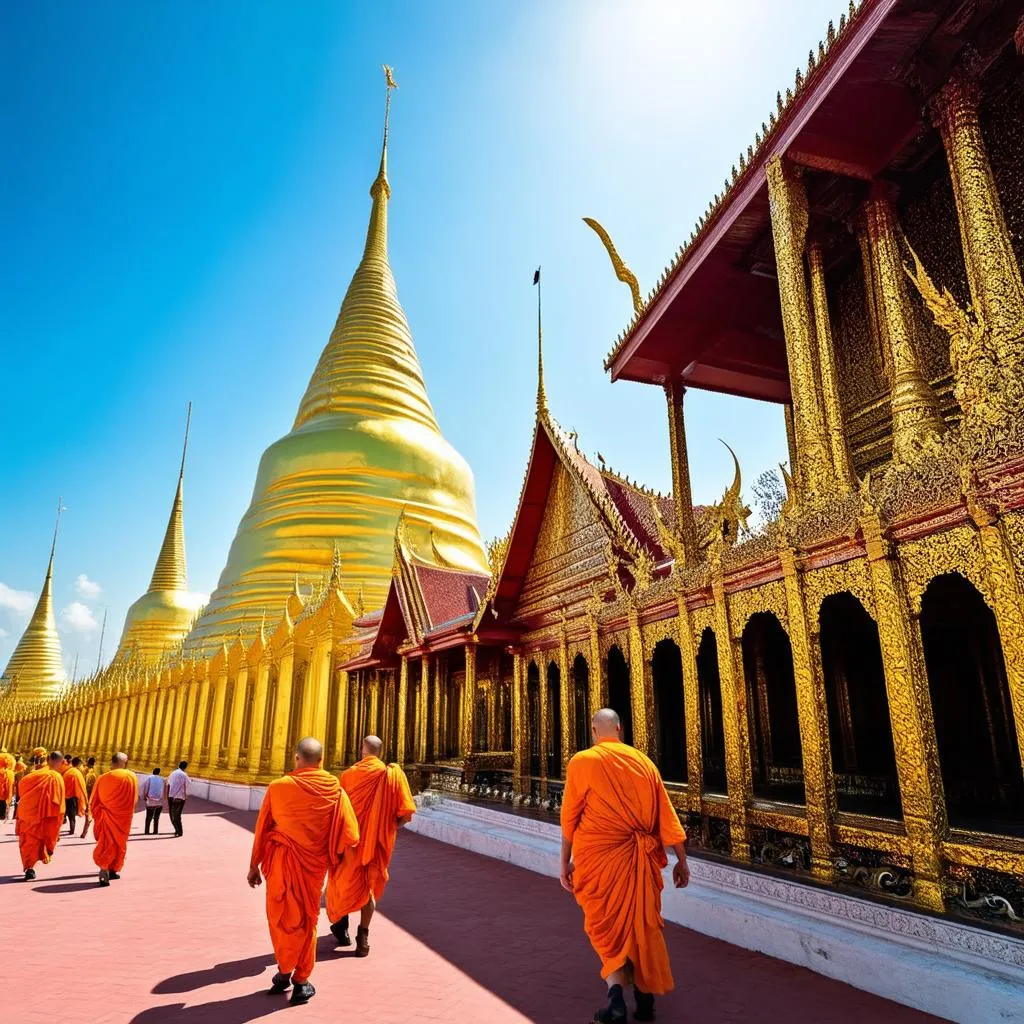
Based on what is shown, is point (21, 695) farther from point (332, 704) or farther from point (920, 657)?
point (920, 657)

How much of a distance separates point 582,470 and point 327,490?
594 inches

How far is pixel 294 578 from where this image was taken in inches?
853

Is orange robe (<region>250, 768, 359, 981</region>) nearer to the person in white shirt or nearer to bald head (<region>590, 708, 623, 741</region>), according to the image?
bald head (<region>590, 708, 623, 741</region>)

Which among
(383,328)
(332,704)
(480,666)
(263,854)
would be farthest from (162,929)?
(383,328)

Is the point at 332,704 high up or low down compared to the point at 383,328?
down

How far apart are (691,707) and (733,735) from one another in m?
0.70

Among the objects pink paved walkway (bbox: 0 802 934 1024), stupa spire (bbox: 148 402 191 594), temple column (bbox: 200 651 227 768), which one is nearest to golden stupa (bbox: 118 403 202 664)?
stupa spire (bbox: 148 402 191 594)

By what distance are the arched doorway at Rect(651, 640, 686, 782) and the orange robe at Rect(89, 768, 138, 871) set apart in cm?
654

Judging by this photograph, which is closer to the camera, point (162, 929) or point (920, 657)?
point (920, 657)

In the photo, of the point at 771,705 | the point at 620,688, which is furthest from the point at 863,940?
the point at 620,688

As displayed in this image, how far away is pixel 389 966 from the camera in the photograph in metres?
4.56

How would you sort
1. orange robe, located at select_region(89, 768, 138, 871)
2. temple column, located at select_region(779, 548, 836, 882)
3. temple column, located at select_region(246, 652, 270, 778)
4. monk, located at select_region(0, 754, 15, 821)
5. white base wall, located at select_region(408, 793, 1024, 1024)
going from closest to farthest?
white base wall, located at select_region(408, 793, 1024, 1024) < temple column, located at select_region(779, 548, 836, 882) < orange robe, located at select_region(89, 768, 138, 871) < monk, located at select_region(0, 754, 15, 821) < temple column, located at select_region(246, 652, 270, 778)

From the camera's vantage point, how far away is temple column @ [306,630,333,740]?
50.7 feet

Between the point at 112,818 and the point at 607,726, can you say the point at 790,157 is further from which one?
the point at 112,818
